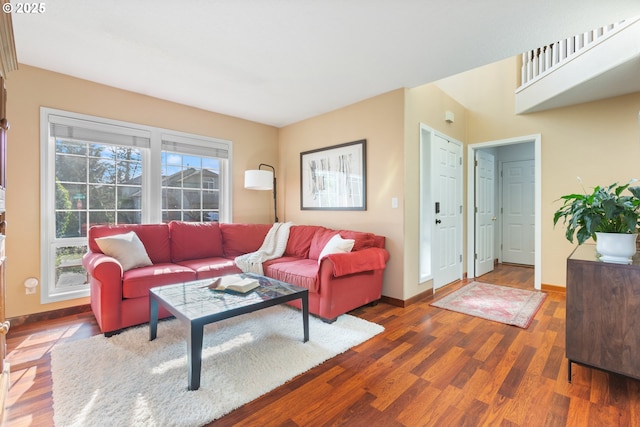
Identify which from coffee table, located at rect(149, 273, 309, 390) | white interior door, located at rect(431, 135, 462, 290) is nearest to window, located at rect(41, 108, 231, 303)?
coffee table, located at rect(149, 273, 309, 390)

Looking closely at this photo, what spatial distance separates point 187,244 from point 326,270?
176 cm

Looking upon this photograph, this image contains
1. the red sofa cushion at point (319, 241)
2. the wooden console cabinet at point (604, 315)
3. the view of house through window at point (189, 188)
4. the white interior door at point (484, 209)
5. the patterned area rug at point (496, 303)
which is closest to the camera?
the wooden console cabinet at point (604, 315)

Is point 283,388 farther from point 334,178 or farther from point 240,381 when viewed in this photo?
point 334,178

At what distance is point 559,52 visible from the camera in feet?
11.0

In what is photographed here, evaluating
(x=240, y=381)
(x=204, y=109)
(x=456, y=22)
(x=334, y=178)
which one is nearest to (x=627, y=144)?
(x=456, y=22)

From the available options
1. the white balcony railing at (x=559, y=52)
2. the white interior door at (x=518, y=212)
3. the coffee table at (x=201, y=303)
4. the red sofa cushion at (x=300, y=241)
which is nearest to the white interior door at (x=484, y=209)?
the white interior door at (x=518, y=212)

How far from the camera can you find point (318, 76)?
9.57 feet

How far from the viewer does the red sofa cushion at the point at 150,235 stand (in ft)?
9.39

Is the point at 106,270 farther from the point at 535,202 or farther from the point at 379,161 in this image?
the point at 535,202

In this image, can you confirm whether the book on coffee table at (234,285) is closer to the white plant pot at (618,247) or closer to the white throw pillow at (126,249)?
the white throw pillow at (126,249)

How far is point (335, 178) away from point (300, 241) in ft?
3.14

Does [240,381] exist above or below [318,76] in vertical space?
below

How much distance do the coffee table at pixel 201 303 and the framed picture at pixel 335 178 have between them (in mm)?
1656

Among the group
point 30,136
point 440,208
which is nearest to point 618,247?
point 440,208
